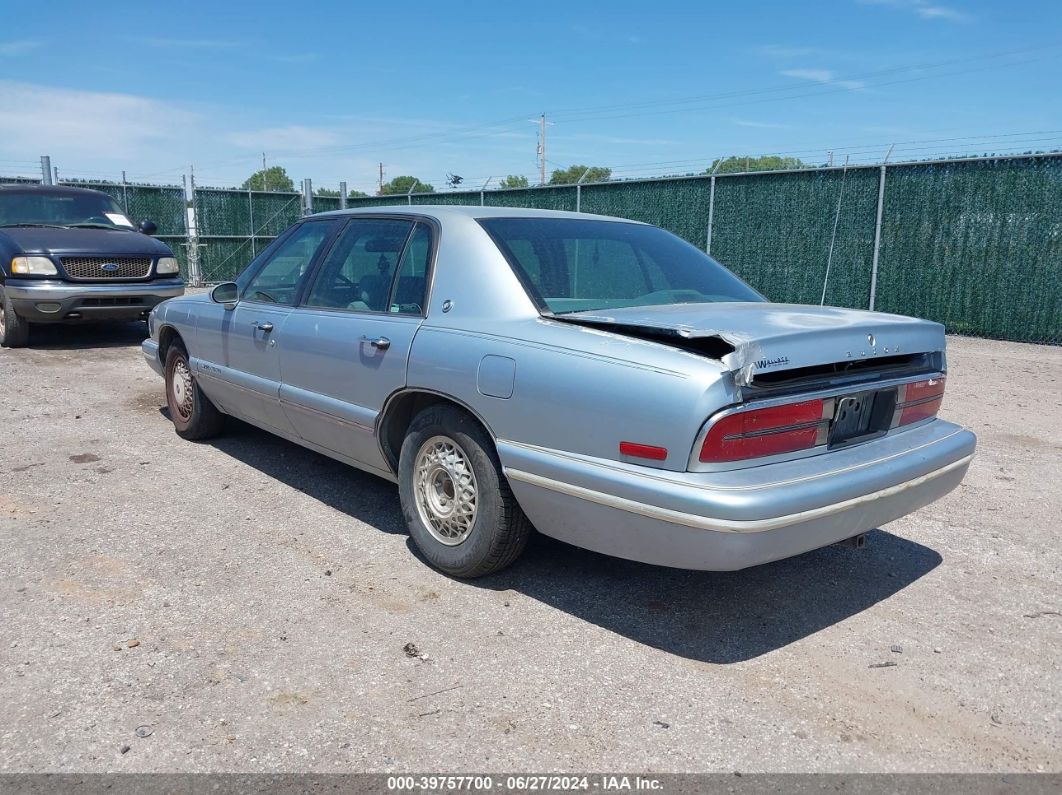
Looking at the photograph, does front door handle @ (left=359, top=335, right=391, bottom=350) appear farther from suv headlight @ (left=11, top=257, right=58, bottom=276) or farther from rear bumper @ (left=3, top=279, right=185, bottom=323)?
suv headlight @ (left=11, top=257, right=58, bottom=276)

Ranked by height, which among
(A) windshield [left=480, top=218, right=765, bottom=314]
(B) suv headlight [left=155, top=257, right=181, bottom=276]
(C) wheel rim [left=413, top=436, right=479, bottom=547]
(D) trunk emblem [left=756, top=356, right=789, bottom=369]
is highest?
(A) windshield [left=480, top=218, right=765, bottom=314]

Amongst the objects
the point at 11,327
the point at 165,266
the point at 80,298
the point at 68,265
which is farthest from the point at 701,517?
the point at 11,327

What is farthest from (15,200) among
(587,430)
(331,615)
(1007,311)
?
(1007,311)

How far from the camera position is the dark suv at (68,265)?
931 centimetres

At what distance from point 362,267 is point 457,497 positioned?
4.61ft

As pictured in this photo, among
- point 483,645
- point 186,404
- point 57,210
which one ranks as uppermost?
point 57,210

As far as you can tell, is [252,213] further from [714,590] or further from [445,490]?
[714,590]

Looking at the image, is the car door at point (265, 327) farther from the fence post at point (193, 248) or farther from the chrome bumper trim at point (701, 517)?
Result: the fence post at point (193, 248)

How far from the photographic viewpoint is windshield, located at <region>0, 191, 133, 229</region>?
10.3 meters

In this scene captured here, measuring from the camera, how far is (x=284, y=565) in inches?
154

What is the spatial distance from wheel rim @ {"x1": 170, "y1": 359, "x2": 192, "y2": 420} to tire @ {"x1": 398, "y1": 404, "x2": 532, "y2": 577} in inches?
104

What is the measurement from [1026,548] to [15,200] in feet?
36.5

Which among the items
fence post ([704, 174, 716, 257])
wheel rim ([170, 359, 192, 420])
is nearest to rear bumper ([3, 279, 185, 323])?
wheel rim ([170, 359, 192, 420])

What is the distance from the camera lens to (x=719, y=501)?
2.78 m
